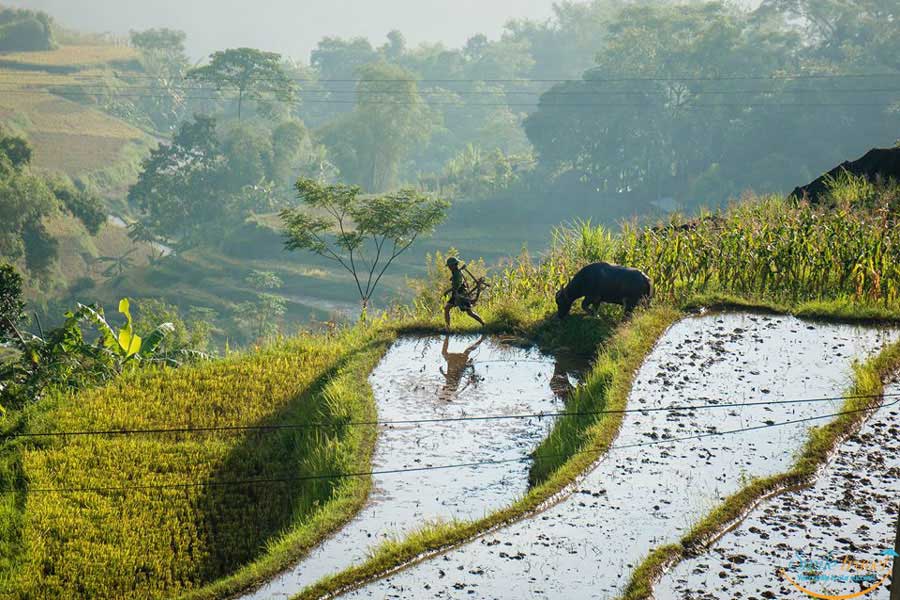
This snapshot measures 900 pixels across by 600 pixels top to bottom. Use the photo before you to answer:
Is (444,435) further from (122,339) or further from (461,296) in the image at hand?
(122,339)

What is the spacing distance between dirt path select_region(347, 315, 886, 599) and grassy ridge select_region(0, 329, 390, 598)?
1621 millimetres

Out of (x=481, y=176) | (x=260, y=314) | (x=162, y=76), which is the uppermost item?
(x=162, y=76)

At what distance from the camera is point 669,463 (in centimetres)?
913

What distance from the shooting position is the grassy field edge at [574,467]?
761 cm

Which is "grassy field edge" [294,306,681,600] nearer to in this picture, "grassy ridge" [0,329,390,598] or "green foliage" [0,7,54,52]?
"grassy ridge" [0,329,390,598]

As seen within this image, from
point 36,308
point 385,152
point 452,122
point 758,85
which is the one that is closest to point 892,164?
point 36,308

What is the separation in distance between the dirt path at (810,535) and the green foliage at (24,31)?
82.7 m

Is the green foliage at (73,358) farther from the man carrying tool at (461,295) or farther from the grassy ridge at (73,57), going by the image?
the grassy ridge at (73,57)

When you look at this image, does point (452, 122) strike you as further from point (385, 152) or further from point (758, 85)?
point (758, 85)

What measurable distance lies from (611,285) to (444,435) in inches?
139

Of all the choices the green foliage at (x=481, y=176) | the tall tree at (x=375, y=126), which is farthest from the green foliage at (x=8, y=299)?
the tall tree at (x=375, y=126)

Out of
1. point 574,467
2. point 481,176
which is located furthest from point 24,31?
point 574,467

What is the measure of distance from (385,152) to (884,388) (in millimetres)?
62136

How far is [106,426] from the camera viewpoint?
1193cm
